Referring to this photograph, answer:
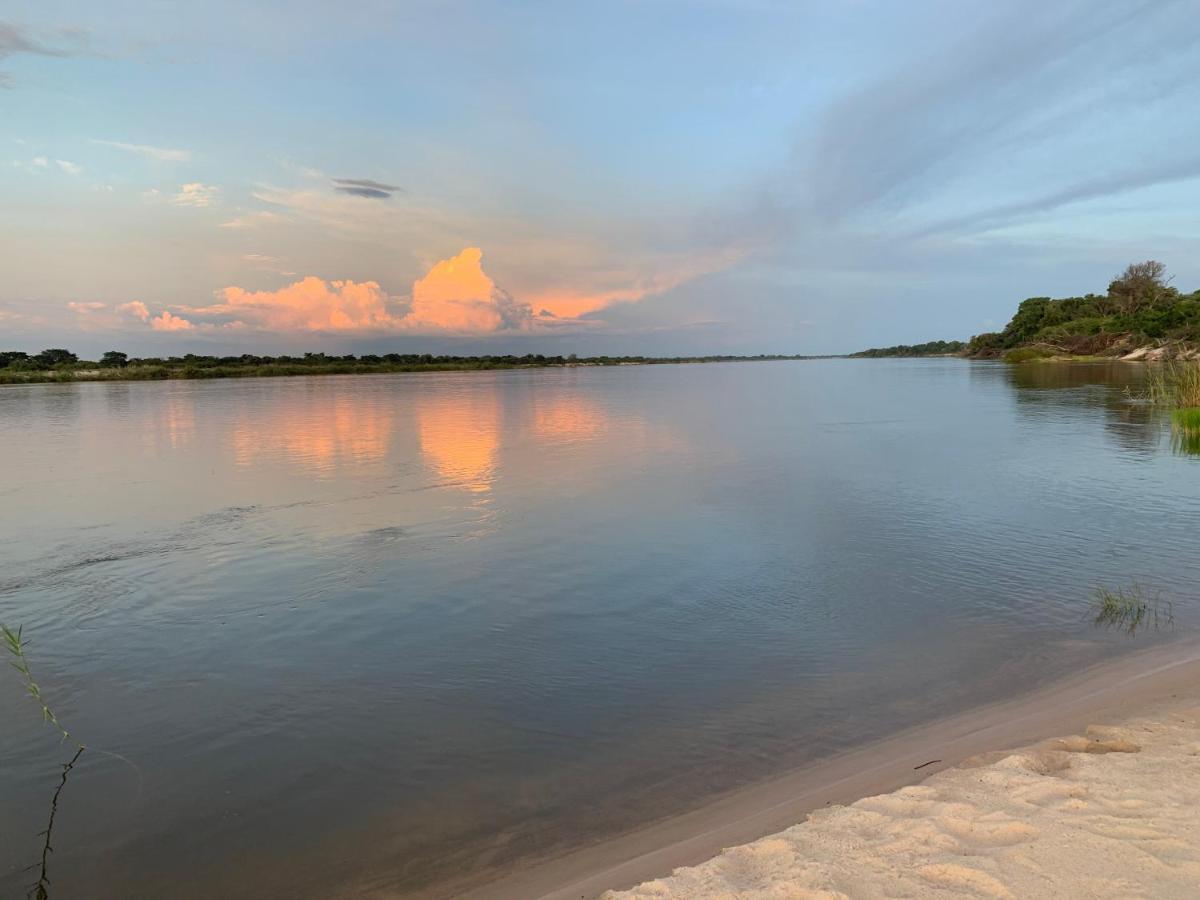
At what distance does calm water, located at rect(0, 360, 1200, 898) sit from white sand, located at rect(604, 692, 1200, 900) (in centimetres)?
135

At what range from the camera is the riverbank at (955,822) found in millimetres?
3908

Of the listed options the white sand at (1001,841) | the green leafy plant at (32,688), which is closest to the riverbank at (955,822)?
the white sand at (1001,841)

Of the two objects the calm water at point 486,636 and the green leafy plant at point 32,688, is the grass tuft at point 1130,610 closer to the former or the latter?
the calm water at point 486,636

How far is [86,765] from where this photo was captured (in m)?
6.48

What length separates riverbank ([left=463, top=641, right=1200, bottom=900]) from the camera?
391cm

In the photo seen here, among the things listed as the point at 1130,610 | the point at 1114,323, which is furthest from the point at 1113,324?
the point at 1130,610

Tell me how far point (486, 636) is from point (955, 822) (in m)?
6.10

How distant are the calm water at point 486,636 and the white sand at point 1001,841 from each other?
4.44ft

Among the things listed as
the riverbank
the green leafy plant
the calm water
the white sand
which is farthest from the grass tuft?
the green leafy plant

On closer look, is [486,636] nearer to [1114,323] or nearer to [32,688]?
[32,688]

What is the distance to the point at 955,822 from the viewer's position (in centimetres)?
447

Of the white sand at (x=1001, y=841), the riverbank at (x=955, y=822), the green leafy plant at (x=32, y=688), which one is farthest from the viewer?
the green leafy plant at (x=32, y=688)

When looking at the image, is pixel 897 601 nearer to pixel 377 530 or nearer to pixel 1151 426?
pixel 377 530

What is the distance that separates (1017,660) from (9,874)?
9.41m
